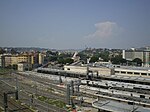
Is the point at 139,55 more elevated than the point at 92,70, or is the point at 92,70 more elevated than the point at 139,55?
the point at 139,55

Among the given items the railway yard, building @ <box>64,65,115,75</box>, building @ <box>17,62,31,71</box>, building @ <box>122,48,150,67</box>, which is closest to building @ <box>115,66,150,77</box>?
building @ <box>64,65,115,75</box>

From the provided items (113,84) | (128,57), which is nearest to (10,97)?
(113,84)

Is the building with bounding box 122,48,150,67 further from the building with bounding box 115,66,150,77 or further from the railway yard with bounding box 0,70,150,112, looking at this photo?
the railway yard with bounding box 0,70,150,112

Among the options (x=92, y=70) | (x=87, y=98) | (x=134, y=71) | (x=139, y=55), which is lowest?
(x=87, y=98)

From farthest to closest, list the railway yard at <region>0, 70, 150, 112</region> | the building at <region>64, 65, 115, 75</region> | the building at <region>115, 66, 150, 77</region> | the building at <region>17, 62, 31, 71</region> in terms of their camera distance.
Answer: the building at <region>17, 62, 31, 71</region> < the building at <region>64, 65, 115, 75</region> < the building at <region>115, 66, 150, 77</region> < the railway yard at <region>0, 70, 150, 112</region>

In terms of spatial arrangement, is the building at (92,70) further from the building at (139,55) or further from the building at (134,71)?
the building at (139,55)

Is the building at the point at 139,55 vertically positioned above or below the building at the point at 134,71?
above

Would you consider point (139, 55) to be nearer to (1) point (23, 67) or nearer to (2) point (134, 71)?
(1) point (23, 67)

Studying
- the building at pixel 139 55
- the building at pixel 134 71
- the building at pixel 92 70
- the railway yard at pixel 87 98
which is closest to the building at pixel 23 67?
the building at pixel 92 70

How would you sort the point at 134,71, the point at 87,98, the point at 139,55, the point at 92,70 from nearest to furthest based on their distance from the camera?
the point at 87,98
the point at 134,71
the point at 92,70
the point at 139,55

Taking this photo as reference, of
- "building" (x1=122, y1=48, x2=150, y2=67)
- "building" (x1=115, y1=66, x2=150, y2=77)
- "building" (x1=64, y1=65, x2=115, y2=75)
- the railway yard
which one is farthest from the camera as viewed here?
"building" (x1=122, y1=48, x2=150, y2=67)

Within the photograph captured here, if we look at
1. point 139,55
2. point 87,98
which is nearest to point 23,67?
point 87,98

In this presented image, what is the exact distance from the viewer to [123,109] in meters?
13.0

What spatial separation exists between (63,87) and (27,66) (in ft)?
72.5
